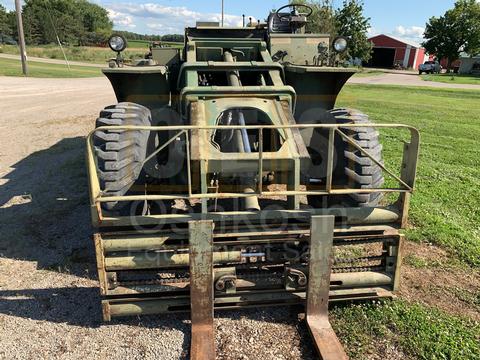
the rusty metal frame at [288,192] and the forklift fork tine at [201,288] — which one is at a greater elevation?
the rusty metal frame at [288,192]

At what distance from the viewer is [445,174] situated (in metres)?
7.63

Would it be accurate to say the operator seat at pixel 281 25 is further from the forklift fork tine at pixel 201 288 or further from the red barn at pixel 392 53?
the red barn at pixel 392 53

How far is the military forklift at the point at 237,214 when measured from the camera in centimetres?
337

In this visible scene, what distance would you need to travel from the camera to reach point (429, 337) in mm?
3369

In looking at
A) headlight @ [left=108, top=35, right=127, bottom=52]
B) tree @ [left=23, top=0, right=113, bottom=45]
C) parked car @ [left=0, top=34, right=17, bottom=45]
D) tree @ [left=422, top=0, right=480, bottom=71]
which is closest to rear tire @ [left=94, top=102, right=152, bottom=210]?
headlight @ [left=108, top=35, right=127, bottom=52]

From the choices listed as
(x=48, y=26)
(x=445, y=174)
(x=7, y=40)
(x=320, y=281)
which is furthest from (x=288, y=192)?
(x=7, y=40)

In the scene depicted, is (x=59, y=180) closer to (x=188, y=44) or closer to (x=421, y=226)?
(x=188, y=44)

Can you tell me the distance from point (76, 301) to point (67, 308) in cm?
11

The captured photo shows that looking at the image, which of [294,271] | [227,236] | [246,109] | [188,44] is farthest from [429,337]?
[188,44]

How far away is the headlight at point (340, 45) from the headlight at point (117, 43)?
2784 millimetres

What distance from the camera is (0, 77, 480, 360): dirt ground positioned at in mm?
3279

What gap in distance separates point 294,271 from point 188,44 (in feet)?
11.1

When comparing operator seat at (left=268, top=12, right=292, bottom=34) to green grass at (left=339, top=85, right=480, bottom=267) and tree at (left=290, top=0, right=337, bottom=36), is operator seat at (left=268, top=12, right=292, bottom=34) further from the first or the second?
tree at (left=290, top=0, right=337, bottom=36)

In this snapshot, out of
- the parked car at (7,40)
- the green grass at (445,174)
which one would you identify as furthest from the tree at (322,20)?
the parked car at (7,40)
